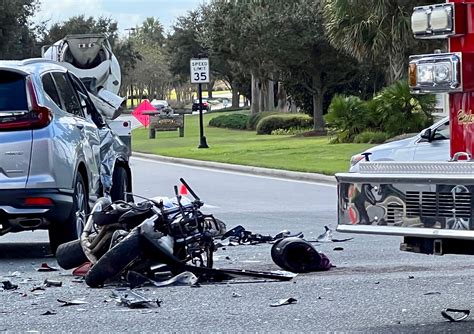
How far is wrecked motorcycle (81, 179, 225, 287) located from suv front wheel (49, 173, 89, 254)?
1517 mm

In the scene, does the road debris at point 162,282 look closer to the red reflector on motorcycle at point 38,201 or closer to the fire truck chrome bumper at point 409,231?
the red reflector on motorcycle at point 38,201

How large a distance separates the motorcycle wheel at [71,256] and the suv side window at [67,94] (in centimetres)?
229

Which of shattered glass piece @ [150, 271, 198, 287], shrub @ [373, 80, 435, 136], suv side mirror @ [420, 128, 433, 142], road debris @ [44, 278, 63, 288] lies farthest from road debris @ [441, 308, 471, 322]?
shrub @ [373, 80, 435, 136]

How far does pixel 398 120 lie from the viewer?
33.8 meters

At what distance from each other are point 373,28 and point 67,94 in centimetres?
2439

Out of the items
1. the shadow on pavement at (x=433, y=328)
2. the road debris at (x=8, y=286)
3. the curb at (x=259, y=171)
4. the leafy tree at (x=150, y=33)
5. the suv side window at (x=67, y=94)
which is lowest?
the curb at (x=259, y=171)

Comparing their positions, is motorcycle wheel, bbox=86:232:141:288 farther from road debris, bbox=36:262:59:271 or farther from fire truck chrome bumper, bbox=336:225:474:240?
fire truck chrome bumper, bbox=336:225:474:240

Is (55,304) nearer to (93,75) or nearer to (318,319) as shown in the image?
(318,319)

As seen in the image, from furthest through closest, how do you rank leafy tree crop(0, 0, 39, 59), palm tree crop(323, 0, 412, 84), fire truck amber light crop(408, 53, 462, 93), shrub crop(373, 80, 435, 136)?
leafy tree crop(0, 0, 39, 59) → palm tree crop(323, 0, 412, 84) → shrub crop(373, 80, 435, 136) → fire truck amber light crop(408, 53, 462, 93)

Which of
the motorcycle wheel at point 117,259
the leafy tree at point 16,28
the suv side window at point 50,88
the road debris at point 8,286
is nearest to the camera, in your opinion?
the motorcycle wheel at point 117,259

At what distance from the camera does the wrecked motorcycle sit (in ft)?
30.4

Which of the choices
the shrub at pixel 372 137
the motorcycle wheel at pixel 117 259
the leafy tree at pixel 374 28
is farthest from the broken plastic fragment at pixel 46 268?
the leafy tree at pixel 374 28

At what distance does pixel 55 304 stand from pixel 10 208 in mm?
2416

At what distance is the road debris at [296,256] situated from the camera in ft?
33.0
